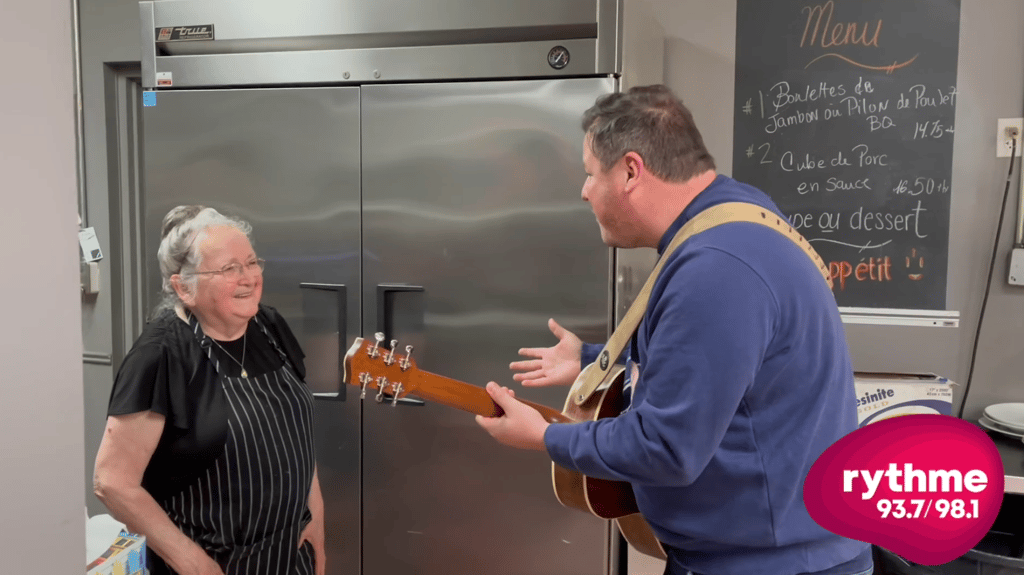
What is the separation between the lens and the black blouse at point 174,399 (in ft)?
4.81

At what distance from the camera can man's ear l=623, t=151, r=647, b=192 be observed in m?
1.39

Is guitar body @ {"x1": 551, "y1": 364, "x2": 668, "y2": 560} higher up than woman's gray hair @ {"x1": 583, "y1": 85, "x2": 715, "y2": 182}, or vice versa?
woman's gray hair @ {"x1": 583, "y1": 85, "x2": 715, "y2": 182}

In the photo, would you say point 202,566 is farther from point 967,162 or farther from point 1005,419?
point 967,162

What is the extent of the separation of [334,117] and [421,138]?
0.28 meters

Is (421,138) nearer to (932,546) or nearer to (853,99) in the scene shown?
(853,99)

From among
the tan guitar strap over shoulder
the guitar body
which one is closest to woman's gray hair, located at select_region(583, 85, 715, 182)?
the tan guitar strap over shoulder

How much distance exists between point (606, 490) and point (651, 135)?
68 cm

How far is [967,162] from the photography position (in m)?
2.66

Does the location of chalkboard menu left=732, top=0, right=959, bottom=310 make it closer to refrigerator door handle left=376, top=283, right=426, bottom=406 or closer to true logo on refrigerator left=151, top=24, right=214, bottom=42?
refrigerator door handle left=376, top=283, right=426, bottom=406

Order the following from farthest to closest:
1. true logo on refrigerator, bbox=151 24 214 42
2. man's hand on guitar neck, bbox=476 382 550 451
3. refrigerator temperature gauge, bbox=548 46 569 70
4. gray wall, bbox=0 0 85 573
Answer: true logo on refrigerator, bbox=151 24 214 42
refrigerator temperature gauge, bbox=548 46 569 70
man's hand on guitar neck, bbox=476 382 550 451
gray wall, bbox=0 0 85 573

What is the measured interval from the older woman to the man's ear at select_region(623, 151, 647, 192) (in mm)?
767

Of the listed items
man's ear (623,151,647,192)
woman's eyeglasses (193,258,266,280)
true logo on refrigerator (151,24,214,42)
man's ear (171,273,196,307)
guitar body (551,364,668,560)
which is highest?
true logo on refrigerator (151,24,214,42)

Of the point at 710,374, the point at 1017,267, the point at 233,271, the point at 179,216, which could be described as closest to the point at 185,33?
the point at 179,216

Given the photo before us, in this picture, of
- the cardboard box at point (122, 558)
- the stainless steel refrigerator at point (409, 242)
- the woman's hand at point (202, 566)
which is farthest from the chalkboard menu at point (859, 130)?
the cardboard box at point (122, 558)
